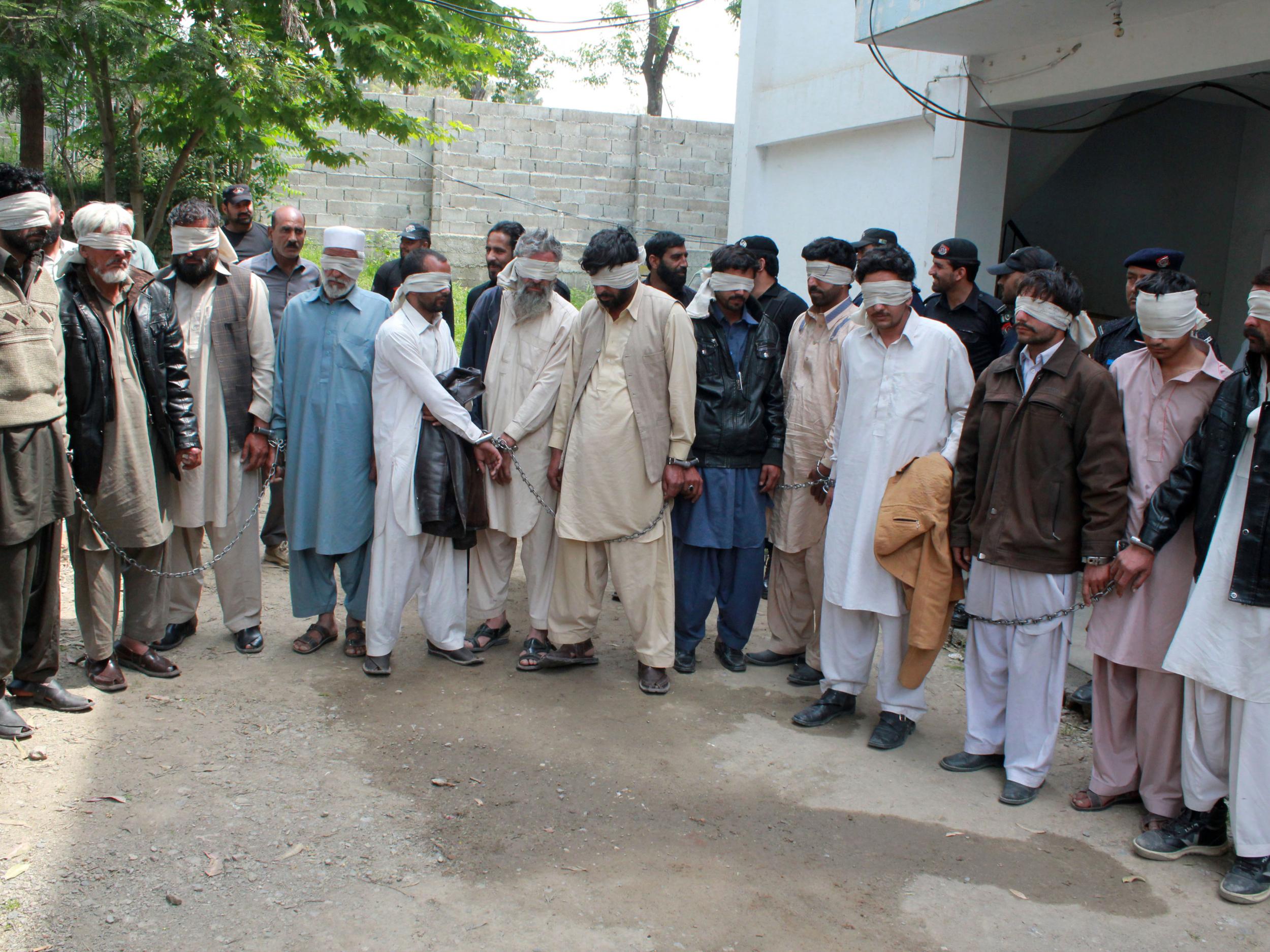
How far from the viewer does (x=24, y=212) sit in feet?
12.8

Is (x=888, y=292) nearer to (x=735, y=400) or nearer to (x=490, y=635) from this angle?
(x=735, y=400)

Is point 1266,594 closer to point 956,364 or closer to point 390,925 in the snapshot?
point 956,364

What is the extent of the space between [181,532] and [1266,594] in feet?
14.1

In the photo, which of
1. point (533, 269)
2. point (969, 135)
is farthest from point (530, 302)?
point (969, 135)

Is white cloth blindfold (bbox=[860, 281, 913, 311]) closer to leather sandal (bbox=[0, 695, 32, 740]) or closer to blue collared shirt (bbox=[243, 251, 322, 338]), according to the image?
blue collared shirt (bbox=[243, 251, 322, 338])

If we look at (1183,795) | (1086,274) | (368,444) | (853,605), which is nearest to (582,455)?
(368,444)

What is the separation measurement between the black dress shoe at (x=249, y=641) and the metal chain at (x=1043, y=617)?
320cm

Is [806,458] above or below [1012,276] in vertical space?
below

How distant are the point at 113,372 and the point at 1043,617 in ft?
12.2

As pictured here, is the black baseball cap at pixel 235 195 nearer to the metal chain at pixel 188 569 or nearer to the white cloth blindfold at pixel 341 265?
the white cloth blindfold at pixel 341 265

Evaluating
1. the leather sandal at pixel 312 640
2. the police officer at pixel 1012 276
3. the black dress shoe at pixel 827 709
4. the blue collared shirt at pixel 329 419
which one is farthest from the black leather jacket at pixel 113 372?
the police officer at pixel 1012 276

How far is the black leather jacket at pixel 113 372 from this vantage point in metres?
4.16

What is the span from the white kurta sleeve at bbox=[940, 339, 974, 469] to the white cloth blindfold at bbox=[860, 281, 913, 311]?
0.87ft

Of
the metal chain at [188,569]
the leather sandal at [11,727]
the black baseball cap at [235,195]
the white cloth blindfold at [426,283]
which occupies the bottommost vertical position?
the leather sandal at [11,727]
